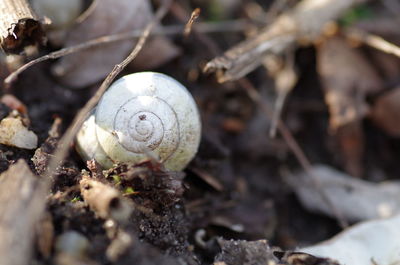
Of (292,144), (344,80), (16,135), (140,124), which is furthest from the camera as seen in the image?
(344,80)

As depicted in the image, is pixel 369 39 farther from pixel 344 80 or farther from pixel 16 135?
pixel 16 135

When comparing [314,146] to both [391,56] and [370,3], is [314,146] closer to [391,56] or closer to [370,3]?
[391,56]

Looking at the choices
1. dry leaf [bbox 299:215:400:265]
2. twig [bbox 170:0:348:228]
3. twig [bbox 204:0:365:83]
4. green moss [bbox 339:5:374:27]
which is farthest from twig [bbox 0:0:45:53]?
green moss [bbox 339:5:374:27]

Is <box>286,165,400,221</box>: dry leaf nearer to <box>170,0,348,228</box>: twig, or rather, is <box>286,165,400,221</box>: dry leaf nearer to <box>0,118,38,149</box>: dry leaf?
<box>170,0,348,228</box>: twig

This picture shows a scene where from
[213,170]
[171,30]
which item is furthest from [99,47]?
[213,170]

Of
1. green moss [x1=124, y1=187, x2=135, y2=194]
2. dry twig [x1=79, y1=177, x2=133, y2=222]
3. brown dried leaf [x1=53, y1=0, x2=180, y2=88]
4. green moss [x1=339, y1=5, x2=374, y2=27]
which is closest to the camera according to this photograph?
dry twig [x1=79, y1=177, x2=133, y2=222]

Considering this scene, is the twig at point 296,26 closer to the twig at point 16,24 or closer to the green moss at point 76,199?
the twig at point 16,24
